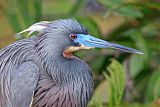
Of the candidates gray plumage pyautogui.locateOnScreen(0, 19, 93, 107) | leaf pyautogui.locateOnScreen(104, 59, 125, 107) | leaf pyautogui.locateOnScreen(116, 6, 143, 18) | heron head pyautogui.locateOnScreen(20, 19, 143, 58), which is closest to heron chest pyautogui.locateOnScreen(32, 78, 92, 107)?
gray plumage pyautogui.locateOnScreen(0, 19, 93, 107)

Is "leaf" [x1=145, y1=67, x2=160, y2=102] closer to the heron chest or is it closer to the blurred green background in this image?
the blurred green background

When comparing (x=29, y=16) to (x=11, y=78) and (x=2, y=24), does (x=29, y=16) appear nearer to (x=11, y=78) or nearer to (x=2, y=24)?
(x=2, y=24)

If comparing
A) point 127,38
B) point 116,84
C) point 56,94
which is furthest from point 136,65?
point 56,94

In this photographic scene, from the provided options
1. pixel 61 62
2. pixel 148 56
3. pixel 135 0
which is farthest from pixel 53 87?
pixel 135 0

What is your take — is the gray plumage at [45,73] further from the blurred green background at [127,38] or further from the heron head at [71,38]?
the blurred green background at [127,38]

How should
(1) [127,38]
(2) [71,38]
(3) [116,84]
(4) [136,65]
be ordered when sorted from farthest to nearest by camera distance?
(1) [127,38]
(4) [136,65]
(3) [116,84]
(2) [71,38]

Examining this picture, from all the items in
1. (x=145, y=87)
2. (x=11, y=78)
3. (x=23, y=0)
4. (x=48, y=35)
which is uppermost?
(x=23, y=0)

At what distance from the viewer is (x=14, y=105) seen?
241 centimetres

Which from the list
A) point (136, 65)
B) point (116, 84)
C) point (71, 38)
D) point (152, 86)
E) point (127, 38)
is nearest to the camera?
point (71, 38)

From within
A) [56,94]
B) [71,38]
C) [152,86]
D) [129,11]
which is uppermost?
[129,11]

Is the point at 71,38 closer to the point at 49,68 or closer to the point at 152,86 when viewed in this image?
the point at 49,68

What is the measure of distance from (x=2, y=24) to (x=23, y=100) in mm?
2436

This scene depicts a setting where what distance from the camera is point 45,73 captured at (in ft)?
7.94

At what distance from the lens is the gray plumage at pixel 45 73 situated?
7.77ft
